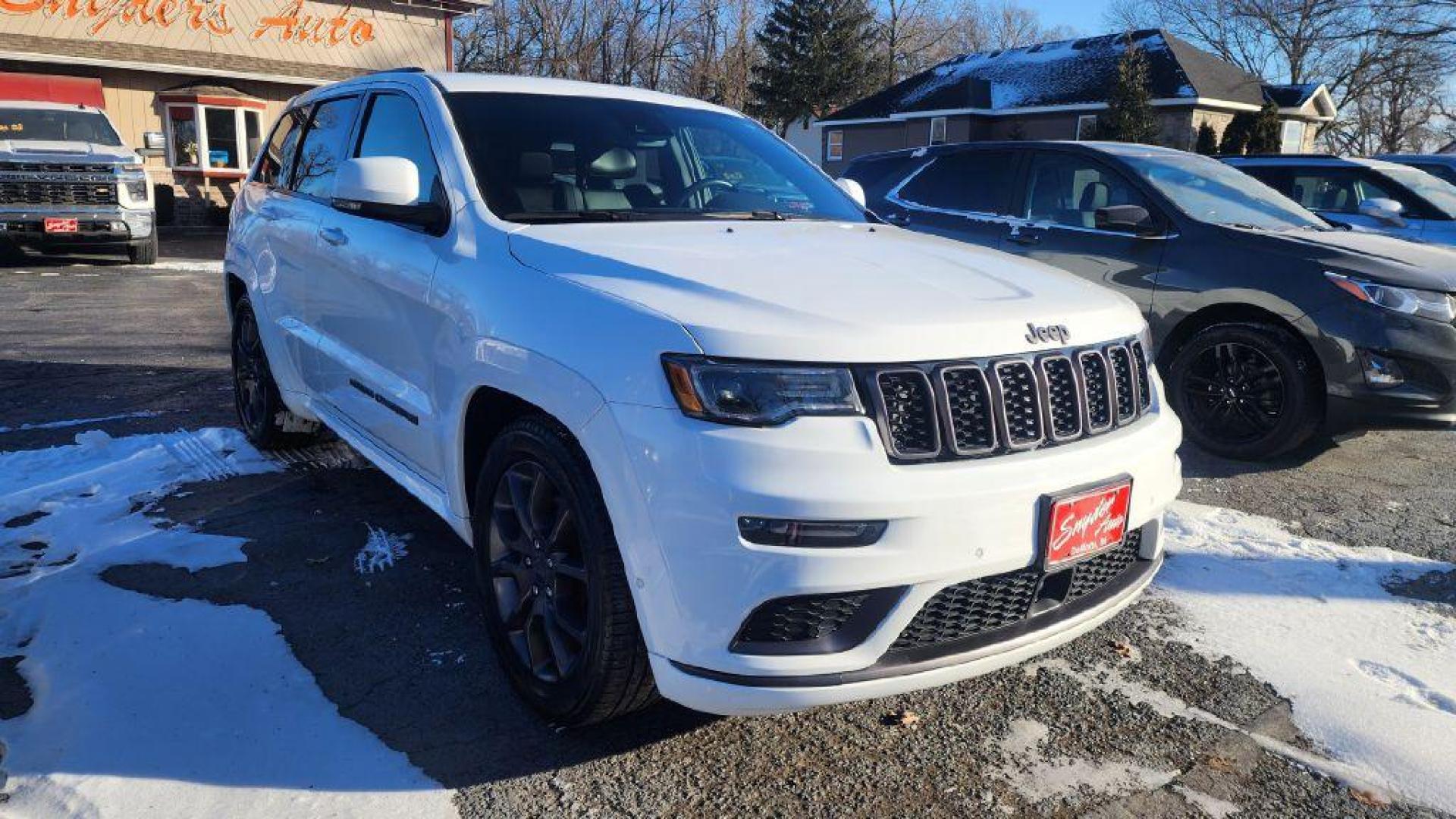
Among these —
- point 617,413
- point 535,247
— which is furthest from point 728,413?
point 535,247

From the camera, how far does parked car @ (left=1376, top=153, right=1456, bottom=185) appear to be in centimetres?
1142

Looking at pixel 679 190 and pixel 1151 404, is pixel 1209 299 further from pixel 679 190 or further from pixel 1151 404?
pixel 679 190

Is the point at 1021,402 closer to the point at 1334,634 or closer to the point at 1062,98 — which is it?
the point at 1334,634

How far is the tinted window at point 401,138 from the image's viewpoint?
11.3ft

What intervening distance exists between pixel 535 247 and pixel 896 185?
16.4 feet

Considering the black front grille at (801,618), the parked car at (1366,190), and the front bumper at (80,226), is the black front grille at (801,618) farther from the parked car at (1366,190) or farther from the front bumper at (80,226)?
the front bumper at (80,226)

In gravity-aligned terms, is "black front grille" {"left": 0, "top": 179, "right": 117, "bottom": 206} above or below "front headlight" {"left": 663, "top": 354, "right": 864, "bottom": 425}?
above

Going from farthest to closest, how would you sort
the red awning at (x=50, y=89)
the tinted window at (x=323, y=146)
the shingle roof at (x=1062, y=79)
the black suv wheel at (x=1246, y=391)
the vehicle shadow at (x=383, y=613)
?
1. the shingle roof at (x=1062, y=79)
2. the red awning at (x=50, y=89)
3. the black suv wheel at (x=1246, y=391)
4. the tinted window at (x=323, y=146)
5. the vehicle shadow at (x=383, y=613)

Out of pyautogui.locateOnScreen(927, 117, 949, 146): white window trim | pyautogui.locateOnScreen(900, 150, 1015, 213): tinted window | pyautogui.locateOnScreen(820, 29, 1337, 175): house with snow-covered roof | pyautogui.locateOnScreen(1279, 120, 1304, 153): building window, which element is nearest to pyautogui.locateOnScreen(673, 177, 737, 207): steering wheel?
pyautogui.locateOnScreen(900, 150, 1015, 213): tinted window

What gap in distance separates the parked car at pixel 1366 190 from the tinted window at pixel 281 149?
822 cm

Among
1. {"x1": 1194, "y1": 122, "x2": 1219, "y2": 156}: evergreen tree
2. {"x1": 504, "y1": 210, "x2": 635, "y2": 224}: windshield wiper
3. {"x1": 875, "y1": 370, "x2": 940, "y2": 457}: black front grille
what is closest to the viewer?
{"x1": 875, "y1": 370, "x2": 940, "y2": 457}: black front grille

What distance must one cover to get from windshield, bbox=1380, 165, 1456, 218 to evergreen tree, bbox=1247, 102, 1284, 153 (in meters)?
19.7

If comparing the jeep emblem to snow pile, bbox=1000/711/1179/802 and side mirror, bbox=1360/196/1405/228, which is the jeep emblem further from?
side mirror, bbox=1360/196/1405/228

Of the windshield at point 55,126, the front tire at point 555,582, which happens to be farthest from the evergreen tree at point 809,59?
the front tire at point 555,582
